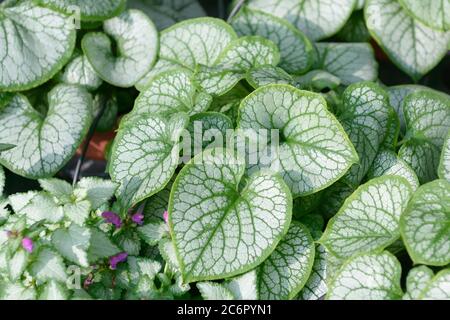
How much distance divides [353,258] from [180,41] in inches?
28.7

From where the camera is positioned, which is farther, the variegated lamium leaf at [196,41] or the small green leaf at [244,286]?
the variegated lamium leaf at [196,41]

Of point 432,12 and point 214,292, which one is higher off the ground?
→ point 432,12

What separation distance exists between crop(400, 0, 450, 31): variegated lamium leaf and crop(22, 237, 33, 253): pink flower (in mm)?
1074

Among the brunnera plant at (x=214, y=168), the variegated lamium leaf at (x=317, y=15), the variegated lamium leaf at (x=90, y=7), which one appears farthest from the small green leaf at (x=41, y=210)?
the variegated lamium leaf at (x=317, y=15)

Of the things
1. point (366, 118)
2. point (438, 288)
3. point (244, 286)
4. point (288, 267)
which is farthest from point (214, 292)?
point (366, 118)

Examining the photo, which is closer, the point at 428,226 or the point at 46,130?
the point at 428,226

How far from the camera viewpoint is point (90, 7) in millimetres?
1486

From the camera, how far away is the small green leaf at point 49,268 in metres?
1.06

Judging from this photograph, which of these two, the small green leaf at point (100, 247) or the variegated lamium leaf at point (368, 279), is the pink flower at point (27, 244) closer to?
the small green leaf at point (100, 247)

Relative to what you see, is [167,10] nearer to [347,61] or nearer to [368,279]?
[347,61]

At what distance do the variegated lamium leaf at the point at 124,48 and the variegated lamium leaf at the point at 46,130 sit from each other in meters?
0.08

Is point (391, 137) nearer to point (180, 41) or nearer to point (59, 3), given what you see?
point (180, 41)

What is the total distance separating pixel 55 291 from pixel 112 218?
193mm
